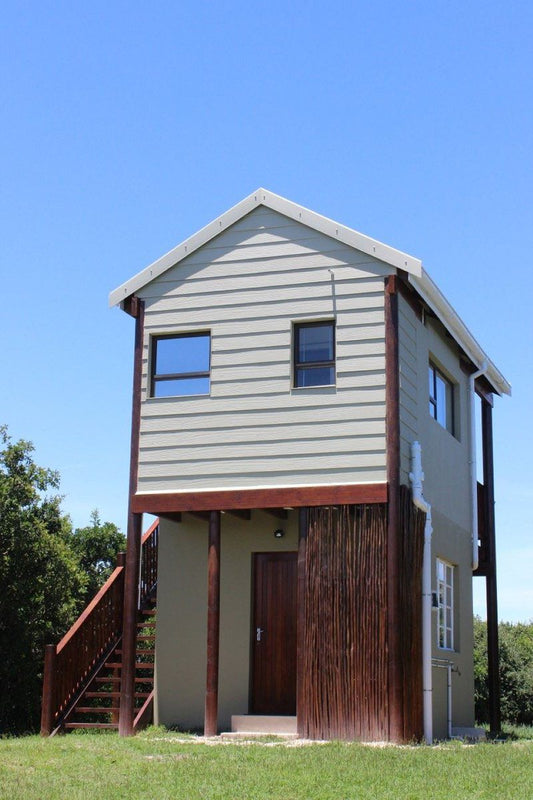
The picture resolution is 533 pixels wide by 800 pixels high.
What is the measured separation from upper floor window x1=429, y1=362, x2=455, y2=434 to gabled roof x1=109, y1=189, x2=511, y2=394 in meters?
0.89

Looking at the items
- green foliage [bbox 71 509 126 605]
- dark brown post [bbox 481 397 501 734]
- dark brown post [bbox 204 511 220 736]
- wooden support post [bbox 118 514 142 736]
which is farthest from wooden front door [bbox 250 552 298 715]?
green foliage [bbox 71 509 126 605]

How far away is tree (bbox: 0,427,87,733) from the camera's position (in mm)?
18672

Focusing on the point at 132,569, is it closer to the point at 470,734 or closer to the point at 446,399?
the point at 470,734

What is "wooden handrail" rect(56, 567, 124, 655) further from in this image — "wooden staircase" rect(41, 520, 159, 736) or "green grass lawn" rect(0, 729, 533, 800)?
"green grass lawn" rect(0, 729, 533, 800)

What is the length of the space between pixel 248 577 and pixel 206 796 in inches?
252

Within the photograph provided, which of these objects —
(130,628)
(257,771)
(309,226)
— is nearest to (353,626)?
(130,628)

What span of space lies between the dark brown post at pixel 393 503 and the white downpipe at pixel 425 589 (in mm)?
A: 607

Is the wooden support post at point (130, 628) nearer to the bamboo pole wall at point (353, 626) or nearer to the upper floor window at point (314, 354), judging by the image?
the bamboo pole wall at point (353, 626)

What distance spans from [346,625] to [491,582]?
6122mm

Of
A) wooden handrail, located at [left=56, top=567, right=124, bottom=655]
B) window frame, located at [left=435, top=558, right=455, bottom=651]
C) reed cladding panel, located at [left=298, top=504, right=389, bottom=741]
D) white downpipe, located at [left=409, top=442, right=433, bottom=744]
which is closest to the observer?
reed cladding panel, located at [left=298, top=504, right=389, bottom=741]

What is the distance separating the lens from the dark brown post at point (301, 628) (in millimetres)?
13698

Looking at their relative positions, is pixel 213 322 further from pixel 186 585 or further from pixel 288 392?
pixel 186 585

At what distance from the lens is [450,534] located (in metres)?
17.2

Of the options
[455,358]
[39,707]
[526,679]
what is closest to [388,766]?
[455,358]
